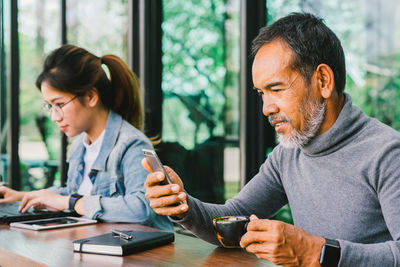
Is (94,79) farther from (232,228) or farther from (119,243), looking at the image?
(232,228)

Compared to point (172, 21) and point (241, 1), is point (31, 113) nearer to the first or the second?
point (172, 21)

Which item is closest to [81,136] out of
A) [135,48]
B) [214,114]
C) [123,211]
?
[123,211]

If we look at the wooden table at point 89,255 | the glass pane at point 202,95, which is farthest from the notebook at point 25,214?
the glass pane at point 202,95

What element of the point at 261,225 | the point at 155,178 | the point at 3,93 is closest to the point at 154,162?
the point at 155,178

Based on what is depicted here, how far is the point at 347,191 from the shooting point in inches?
56.8

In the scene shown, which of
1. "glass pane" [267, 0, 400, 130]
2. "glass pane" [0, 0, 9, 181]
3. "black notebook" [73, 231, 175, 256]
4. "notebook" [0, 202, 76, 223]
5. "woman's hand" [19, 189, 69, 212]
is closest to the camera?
"black notebook" [73, 231, 175, 256]

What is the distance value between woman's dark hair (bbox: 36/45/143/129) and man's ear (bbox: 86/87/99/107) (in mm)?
16

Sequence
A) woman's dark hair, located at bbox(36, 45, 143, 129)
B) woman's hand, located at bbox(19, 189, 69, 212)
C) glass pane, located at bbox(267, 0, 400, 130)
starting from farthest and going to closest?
glass pane, located at bbox(267, 0, 400, 130)
woman's dark hair, located at bbox(36, 45, 143, 129)
woman's hand, located at bbox(19, 189, 69, 212)

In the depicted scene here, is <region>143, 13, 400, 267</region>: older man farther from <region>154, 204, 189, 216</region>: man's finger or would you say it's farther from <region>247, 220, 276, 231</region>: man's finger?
<region>247, 220, 276, 231</region>: man's finger

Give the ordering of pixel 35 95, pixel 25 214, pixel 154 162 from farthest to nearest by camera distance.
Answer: pixel 35 95, pixel 25 214, pixel 154 162

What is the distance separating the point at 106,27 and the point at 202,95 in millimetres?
1251

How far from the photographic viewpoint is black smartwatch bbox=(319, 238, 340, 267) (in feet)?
3.78

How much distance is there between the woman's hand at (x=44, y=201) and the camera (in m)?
2.00

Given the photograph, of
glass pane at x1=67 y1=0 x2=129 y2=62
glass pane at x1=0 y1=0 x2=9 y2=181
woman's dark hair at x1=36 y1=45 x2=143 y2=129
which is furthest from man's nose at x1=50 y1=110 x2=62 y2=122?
glass pane at x1=0 y1=0 x2=9 y2=181
